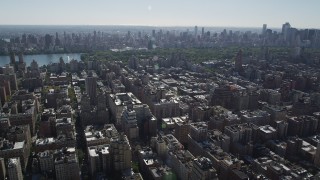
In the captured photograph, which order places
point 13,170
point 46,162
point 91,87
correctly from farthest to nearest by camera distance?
point 91,87 → point 46,162 → point 13,170

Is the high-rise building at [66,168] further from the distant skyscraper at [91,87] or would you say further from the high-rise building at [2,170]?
the distant skyscraper at [91,87]

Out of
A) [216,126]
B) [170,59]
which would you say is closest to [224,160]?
[216,126]

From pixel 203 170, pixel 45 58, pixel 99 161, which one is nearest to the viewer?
pixel 203 170

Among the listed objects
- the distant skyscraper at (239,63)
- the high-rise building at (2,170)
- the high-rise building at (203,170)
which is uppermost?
the distant skyscraper at (239,63)

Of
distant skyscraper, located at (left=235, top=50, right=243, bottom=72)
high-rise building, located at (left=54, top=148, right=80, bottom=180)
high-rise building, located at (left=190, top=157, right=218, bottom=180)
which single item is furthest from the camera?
distant skyscraper, located at (left=235, top=50, right=243, bottom=72)

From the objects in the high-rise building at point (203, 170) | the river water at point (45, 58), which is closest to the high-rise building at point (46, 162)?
the high-rise building at point (203, 170)

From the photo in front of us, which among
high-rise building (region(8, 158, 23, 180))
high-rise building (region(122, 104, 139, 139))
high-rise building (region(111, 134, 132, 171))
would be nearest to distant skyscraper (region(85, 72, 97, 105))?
high-rise building (region(122, 104, 139, 139))

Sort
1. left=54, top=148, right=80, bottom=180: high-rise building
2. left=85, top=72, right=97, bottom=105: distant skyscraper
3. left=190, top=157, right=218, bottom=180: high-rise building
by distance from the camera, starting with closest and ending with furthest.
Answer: left=190, top=157, right=218, bottom=180: high-rise building
left=54, top=148, right=80, bottom=180: high-rise building
left=85, top=72, right=97, bottom=105: distant skyscraper

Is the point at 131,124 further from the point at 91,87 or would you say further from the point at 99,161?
→ the point at 91,87

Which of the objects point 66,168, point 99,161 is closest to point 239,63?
point 99,161

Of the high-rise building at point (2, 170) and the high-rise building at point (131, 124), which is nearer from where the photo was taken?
the high-rise building at point (2, 170)

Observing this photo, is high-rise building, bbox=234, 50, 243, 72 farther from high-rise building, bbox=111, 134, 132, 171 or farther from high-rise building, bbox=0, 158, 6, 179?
high-rise building, bbox=0, 158, 6, 179

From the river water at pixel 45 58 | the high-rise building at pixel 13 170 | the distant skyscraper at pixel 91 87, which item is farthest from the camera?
the river water at pixel 45 58
